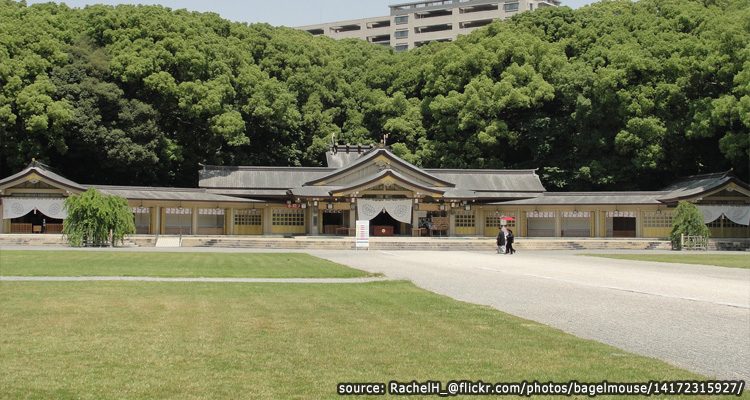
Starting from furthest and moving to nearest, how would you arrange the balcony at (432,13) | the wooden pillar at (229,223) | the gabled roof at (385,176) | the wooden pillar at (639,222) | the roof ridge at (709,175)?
the balcony at (432,13)
the wooden pillar at (229,223)
the wooden pillar at (639,222)
the gabled roof at (385,176)
the roof ridge at (709,175)

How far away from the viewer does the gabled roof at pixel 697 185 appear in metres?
43.2

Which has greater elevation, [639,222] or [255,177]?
[255,177]

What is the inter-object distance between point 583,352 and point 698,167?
1850 inches

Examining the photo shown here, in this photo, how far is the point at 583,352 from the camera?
8445 millimetres

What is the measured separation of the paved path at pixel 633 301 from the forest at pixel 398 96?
22665mm

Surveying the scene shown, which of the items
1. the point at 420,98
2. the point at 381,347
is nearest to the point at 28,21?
the point at 420,98

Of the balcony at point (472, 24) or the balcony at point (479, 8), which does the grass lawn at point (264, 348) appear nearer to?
the balcony at point (479, 8)

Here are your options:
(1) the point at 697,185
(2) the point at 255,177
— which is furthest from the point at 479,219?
(2) the point at 255,177

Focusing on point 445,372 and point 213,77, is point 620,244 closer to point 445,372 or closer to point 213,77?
point 213,77

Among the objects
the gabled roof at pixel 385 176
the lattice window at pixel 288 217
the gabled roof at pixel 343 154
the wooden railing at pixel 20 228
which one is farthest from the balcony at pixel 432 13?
the wooden railing at pixel 20 228

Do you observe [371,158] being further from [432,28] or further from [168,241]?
[432,28]

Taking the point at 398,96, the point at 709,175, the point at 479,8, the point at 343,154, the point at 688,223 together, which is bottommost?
the point at 688,223

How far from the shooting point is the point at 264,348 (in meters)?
8.68

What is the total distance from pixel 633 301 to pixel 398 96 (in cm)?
4559
